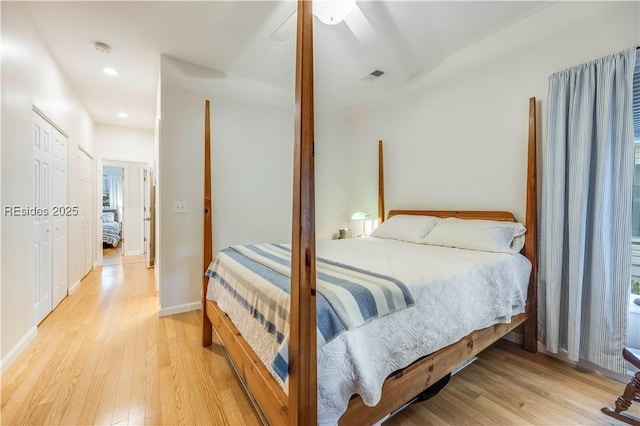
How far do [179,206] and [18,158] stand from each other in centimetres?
118

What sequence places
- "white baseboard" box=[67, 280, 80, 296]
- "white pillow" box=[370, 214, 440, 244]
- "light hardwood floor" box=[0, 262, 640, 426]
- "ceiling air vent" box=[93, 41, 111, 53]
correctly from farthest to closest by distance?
"white baseboard" box=[67, 280, 80, 296], "white pillow" box=[370, 214, 440, 244], "ceiling air vent" box=[93, 41, 111, 53], "light hardwood floor" box=[0, 262, 640, 426]

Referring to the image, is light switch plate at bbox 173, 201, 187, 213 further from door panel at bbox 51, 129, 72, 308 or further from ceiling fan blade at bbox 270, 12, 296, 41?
ceiling fan blade at bbox 270, 12, 296, 41

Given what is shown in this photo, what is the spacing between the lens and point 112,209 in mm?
8391

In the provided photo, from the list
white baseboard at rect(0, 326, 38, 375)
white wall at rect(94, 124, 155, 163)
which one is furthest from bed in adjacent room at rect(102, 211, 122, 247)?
white baseboard at rect(0, 326, 38, 375)

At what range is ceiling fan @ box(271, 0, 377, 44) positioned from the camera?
1.64 meters

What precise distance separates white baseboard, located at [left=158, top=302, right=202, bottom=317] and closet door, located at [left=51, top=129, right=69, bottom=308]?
116 cm

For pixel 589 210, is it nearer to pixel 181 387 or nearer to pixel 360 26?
pixel 360 26

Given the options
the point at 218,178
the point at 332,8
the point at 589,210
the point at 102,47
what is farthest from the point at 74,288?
the point at 589,210

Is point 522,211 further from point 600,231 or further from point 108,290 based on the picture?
point 108,290

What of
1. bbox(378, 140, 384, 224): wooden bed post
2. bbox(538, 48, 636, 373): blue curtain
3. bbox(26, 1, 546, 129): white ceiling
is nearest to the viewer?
bbox(538, 48, 636, 373): blue curtain

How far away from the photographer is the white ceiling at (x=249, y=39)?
82.5 inches

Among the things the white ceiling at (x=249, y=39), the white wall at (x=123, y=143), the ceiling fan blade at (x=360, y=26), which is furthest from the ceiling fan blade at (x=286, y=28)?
the white wall at (x=123, y=143)

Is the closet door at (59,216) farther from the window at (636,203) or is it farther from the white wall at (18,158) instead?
the window at (636,203)

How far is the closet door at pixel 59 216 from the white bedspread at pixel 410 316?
2.11m
